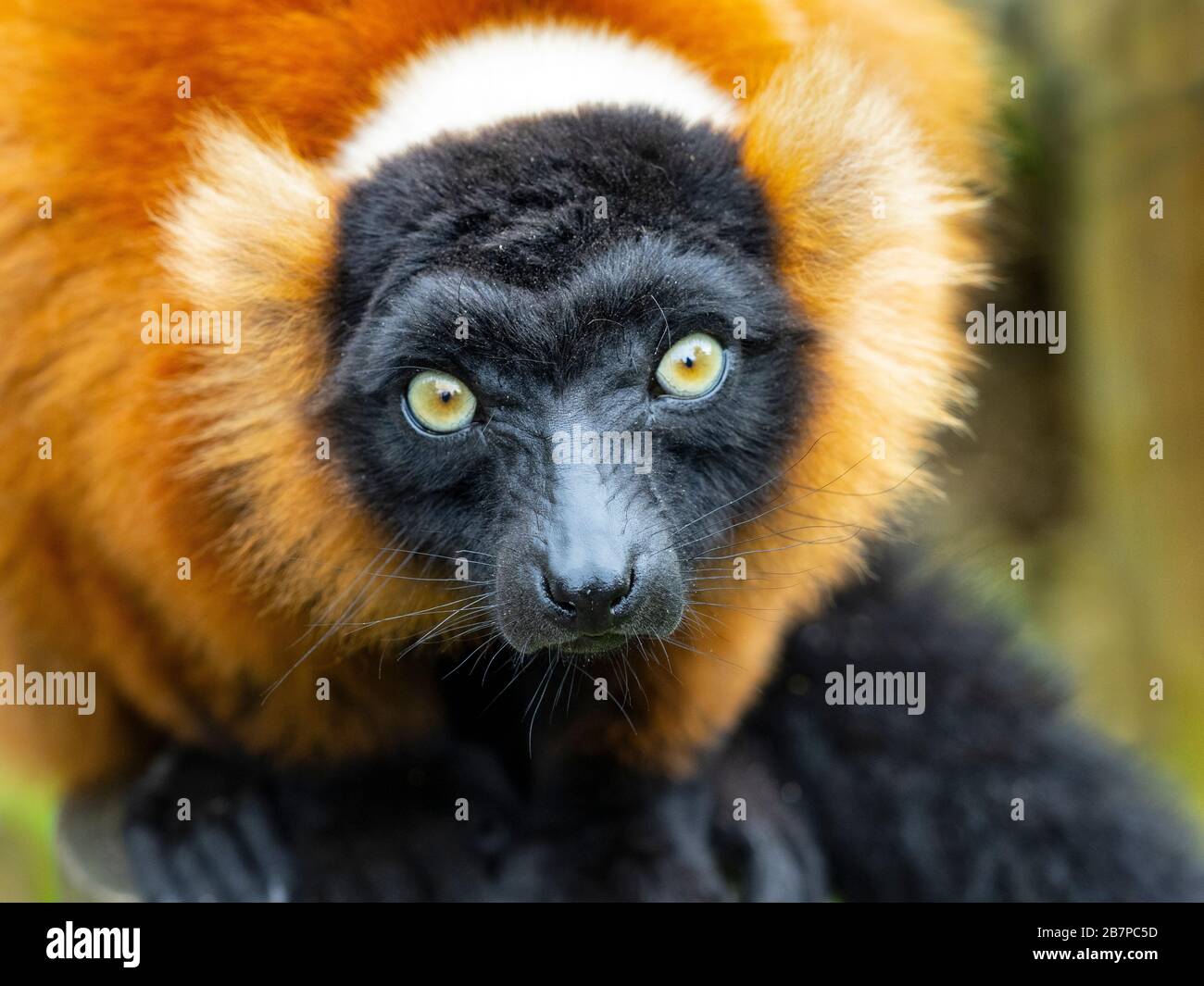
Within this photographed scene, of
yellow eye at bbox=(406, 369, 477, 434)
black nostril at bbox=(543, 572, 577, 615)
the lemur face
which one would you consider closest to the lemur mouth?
the lemur face

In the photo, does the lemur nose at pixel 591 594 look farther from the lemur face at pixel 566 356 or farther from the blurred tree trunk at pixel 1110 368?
the blurred tree trunk at pixel 1110 368

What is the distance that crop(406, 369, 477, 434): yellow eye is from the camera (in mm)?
2375

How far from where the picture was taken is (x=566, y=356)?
2303mm

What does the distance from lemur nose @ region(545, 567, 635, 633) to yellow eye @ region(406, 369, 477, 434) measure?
0.38m

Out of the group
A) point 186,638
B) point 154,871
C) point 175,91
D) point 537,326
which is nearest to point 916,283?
point 537,326

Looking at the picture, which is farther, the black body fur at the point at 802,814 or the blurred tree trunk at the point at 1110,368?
the blurred tree trunk at the point at 1110,368

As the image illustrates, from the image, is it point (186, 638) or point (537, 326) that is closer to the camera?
point (537, 326)

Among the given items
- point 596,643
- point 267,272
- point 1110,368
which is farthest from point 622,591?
point 1110,368

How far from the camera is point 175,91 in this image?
8.45ft

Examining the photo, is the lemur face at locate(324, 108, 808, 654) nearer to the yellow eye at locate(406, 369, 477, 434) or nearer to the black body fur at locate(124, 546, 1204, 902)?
the yellow eye at locate(406, 369, 477, 434)

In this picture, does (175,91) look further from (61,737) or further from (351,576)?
(61,737)

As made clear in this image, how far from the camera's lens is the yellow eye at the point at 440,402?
238 cm

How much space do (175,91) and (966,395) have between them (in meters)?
1.78

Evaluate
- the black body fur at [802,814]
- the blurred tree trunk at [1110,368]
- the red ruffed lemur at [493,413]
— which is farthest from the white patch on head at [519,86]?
the blurred tree trunk at [1110,368]
